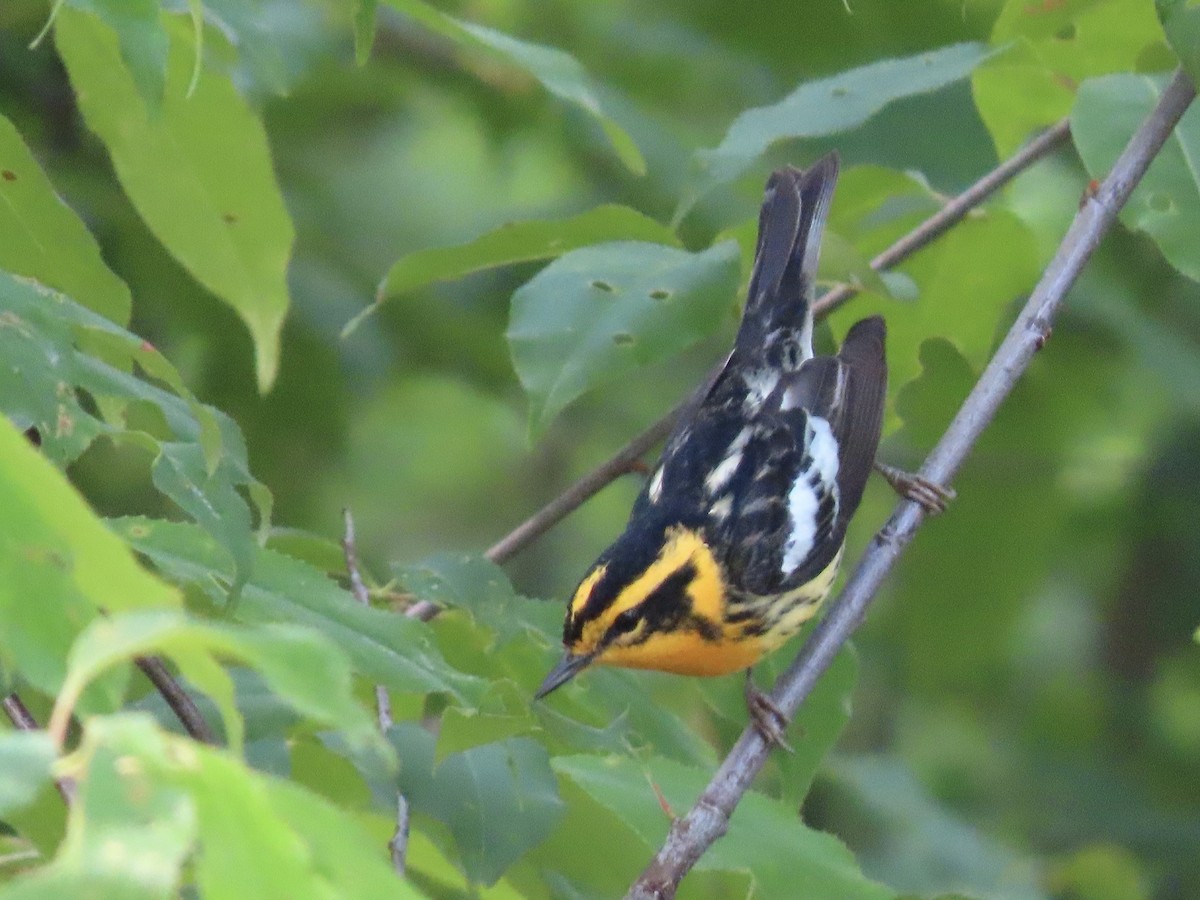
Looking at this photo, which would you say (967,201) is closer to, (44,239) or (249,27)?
(249,27)

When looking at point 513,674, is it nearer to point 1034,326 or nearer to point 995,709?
point 1034,326

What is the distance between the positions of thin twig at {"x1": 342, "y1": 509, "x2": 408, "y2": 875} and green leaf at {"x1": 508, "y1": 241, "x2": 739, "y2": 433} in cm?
37

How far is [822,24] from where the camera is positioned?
4.91m

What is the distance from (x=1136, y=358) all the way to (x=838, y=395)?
1.71 meters

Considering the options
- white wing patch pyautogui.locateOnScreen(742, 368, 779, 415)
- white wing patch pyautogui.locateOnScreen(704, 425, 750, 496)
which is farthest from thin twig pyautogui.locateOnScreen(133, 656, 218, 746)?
white wing patch pyautogui.locateOnScreen(742, 368, 779, 415)

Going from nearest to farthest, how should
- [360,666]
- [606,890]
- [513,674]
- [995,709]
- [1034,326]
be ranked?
[360,666] < [606,890] < [513,674] < [1034,326] < [995,709]

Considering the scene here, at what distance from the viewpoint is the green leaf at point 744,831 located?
6.47 feet

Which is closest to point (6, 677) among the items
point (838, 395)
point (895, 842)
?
point (838, 395)

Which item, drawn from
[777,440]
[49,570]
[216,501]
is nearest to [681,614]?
[777,440]

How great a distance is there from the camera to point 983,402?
2775mm

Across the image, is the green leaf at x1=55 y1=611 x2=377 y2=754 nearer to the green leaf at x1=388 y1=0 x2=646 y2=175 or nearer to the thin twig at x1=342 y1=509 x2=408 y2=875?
the thin twig at x1=342 y1=509 x2=408 y2=875

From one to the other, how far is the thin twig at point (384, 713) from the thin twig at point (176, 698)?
0.25 metres

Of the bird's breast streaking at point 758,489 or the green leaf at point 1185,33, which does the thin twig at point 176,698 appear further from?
the green leaf at point 1185,33

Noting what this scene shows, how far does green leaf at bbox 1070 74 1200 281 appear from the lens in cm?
255
